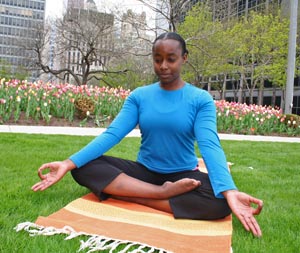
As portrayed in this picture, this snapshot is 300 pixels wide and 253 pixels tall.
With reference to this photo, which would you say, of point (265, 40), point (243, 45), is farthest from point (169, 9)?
point (265, 40)

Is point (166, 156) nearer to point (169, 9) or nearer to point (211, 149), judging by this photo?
point (211, 149)

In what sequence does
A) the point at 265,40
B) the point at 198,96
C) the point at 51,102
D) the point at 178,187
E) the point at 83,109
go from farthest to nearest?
the point at 265,40
the point at 83,109
the point at 51,102
the point at 198,96
the point at 178,187

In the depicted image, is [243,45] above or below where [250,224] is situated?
above

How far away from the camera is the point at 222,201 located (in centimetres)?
231

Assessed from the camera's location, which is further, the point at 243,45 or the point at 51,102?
the point at 243,45

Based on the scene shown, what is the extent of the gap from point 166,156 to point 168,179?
0.58 ft

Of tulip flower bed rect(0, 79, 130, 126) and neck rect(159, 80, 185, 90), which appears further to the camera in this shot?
tulip flower bed rect(0, 79, 130, 126)

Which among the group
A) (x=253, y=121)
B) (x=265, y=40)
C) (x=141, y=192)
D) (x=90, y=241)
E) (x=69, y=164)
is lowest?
(x=90, y=241)

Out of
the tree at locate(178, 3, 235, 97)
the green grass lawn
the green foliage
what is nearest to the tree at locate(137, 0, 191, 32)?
the tree at locate(178, 3, 235, 97)

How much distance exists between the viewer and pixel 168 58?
2453 mm

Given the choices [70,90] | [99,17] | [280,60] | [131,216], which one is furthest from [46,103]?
[280,60]

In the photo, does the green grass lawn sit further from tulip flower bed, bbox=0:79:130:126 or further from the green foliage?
the green foliage

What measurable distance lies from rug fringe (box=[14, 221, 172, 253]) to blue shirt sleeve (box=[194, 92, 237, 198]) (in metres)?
0.60

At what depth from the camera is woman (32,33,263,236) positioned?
2340 millimetres
